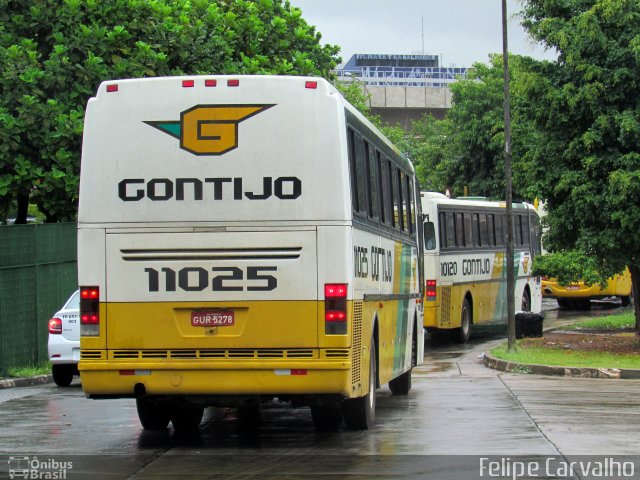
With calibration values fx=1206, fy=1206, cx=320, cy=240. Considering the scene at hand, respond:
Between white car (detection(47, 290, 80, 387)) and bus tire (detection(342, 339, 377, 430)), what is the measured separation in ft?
22.7

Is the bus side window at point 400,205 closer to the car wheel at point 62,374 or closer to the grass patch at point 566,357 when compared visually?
the grass patch at point 566,357

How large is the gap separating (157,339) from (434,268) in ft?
49.7

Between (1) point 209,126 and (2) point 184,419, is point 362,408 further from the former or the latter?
(1) point 209,126

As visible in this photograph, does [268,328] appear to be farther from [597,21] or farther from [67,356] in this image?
[597,21]

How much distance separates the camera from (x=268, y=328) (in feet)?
35.9

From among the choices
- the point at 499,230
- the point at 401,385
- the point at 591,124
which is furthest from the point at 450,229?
the point at 401,385

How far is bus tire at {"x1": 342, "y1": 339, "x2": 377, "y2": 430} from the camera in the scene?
1242 cm

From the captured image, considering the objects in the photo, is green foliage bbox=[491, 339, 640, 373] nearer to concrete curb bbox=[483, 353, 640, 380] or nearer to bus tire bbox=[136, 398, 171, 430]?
concrete curb bbox=[483, 353, 640, 380]

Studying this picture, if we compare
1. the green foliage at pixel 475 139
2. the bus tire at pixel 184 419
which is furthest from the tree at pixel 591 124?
the green foliage at pixel 475 139

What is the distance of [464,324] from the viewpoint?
27953 mm

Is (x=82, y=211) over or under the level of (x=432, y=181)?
under

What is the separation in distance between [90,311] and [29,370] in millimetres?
9334

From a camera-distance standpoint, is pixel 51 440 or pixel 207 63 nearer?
pixel 51 440

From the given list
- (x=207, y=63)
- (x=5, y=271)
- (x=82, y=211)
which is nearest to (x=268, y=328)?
(x=82, y=211)
